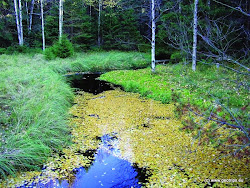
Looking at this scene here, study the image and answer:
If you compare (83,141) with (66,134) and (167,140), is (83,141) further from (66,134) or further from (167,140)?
(167,140)

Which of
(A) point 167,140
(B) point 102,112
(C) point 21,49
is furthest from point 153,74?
(C) point 21,49

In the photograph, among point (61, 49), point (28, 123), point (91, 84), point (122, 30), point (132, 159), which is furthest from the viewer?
point (122, 30)

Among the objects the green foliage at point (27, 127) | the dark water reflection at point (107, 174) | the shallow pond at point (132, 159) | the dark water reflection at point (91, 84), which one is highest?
the green foliage at point (27, 127)

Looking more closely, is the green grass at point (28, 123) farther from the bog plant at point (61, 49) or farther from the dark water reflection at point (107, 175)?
the bog plant at point (61, 49)

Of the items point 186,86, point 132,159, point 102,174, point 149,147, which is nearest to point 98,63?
point 186,86

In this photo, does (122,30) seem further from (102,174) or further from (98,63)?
(102,174)

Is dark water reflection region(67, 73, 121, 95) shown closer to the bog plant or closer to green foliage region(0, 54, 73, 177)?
green foliage region(0, 54, 73, 177)

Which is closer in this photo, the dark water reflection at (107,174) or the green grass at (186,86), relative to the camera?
the dark water reflection at (107,174)

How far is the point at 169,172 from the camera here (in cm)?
477

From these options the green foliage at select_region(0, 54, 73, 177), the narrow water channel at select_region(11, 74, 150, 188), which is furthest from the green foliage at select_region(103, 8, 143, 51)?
the narrow water channel at select_region(11, 74, 150, 188)

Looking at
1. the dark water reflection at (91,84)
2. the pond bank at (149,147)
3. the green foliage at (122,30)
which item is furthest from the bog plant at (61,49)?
the pond bank at (149,147)

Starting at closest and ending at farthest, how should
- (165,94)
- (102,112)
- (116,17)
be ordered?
(102,112), (165,94), (116,17)

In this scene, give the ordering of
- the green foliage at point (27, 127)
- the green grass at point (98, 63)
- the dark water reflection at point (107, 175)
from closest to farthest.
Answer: the dark water reflection at point (107, 175) < the green foliage at point (27, 127) < the green grass at point (98, 63)

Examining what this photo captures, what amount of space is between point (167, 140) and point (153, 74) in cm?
767
